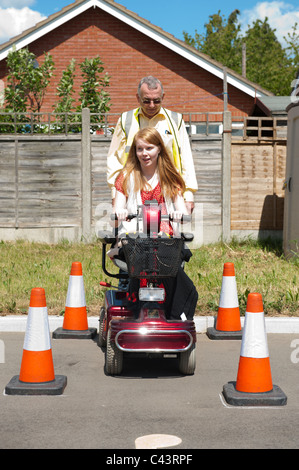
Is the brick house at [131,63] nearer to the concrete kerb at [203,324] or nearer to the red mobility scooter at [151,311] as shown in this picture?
the concrete kerb at [203,324]

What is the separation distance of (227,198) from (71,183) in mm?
3123

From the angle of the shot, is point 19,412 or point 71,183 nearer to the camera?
point 19,412

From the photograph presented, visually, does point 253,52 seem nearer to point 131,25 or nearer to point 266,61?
point 266,61

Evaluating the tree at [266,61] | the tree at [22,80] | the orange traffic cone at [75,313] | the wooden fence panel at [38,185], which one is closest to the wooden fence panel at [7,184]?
the wooden fence panel at [38,185]

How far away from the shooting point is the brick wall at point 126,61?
2031cm

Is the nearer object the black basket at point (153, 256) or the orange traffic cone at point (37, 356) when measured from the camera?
the orange traffic cone at point (37, 356)

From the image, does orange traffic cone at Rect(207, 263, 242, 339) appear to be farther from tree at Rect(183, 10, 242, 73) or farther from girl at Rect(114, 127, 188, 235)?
tree at Rect(183, 10, 242, 73)

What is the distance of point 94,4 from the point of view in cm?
1998

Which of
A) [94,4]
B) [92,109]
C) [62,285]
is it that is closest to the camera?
[62,285]

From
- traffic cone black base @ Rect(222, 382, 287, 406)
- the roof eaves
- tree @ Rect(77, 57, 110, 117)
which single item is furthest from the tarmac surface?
the roof eaves

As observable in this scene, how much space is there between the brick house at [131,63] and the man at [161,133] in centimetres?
1400

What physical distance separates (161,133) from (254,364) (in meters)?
2.42
